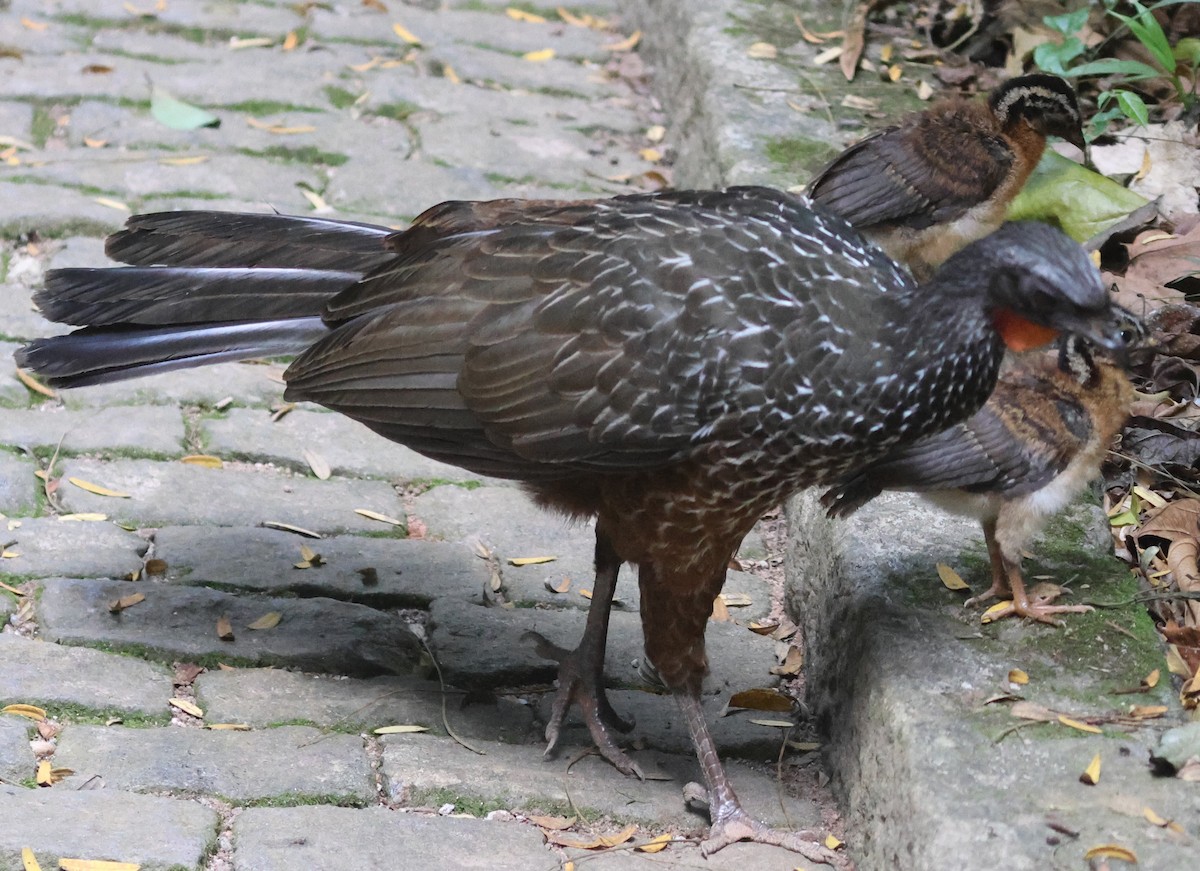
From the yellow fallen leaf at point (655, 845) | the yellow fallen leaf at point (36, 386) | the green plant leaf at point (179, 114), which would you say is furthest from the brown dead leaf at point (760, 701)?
the green plant leaf at point (179, 114)

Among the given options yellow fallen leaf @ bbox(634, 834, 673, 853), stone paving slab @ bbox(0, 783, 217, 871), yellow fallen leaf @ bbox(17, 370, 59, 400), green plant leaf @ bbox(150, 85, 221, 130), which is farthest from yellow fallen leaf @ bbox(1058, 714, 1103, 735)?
green plant leaf @ bbox(150, 85, 221, 130)

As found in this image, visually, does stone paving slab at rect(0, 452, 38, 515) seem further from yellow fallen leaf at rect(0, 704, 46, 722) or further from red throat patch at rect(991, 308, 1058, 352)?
red throat patch at rect(991, 308, 1058, 352)

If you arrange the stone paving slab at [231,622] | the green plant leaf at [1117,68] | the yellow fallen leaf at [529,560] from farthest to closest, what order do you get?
the green plant leaf at [1117,68], the yellow fallen leaf at [529,560], the stone paving slab at [231,622]

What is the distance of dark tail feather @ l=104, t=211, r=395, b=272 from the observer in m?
4.25

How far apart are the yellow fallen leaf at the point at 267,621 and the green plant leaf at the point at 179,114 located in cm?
308

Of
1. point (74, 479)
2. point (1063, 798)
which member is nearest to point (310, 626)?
point (74, 479)

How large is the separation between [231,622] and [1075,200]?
3.46 metres

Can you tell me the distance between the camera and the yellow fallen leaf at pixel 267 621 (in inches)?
163

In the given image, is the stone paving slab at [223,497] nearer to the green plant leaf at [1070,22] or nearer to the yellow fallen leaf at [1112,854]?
the yellow fallen leaf at [1112,854]

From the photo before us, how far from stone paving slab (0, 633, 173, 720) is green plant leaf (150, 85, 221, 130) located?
3266mm

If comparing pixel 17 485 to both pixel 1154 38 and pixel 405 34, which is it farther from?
pixel 1154 38

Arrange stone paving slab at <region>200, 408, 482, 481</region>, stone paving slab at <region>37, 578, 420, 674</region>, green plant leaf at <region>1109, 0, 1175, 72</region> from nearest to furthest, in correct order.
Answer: stone paving slab at <region>37, 578, 420, 674</region> < stone paving slab at <region>200, 408, 482, 481</region> < green plant leaf at <region>1109, 0, 1175, 72</region>

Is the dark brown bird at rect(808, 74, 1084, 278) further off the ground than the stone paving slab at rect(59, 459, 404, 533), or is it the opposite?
the dark brown bird at rect(808, 74, 1084, 278)

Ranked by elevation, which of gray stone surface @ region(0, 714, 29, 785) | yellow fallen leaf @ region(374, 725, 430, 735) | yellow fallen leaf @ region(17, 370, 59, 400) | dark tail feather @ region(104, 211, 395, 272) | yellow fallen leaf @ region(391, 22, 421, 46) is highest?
dark tail feather @ region(104, 211, 395, 272)
